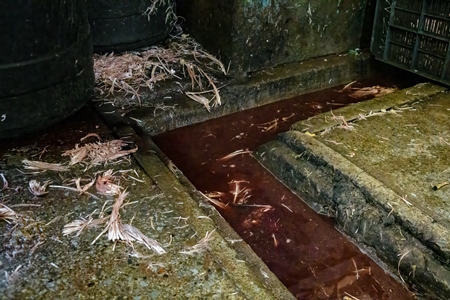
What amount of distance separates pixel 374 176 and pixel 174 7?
7.34 ft

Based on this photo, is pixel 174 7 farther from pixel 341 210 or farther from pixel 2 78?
pixel 341 210

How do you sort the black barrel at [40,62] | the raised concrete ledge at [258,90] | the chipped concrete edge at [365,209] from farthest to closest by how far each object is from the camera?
the raised concrete ledge at [258,90] → the black barrel at [40,62] → the chipped concrete edge at [365,209]

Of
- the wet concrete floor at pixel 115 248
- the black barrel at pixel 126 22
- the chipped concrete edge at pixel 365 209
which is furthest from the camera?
the black barrel at pixel 126 22

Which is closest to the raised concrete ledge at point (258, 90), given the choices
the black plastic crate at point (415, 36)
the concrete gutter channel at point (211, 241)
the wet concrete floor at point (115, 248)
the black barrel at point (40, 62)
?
the concrete gutter channel at point (211, 241)

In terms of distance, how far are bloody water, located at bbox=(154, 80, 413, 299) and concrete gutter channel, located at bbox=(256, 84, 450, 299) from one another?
0.08 meters

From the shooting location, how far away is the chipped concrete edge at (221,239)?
5.99ft

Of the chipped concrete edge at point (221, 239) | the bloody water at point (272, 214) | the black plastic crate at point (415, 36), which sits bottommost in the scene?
the bloody water at point (272, 214)

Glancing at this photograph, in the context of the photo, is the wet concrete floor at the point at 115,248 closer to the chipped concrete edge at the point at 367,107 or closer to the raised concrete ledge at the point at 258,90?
the raised concrete ledge at the point at 258,90

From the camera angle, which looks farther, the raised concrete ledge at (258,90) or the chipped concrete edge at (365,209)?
the raised concrete ledge at (258,90)

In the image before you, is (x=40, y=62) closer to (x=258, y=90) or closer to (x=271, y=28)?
(x=258, y=90)

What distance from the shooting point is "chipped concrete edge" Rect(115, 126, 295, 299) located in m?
1.83

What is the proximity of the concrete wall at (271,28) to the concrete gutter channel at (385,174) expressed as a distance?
81 centimetres

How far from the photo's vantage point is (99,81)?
3311 mm

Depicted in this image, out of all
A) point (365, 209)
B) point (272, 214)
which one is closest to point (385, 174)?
point (365, 209)
